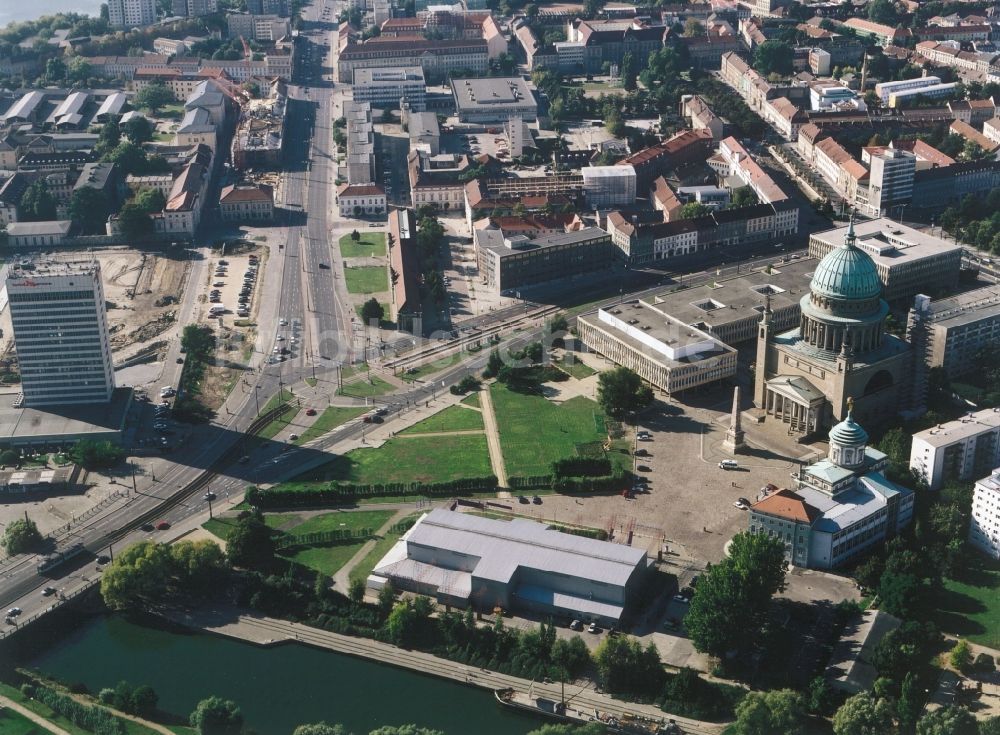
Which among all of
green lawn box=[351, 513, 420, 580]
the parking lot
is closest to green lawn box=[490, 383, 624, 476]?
green lawn box=[351, 513, 420, 580]

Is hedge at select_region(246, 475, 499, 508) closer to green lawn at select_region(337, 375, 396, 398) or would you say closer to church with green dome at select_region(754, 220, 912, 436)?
green lawn at select_region(337, 375, 396, 398)

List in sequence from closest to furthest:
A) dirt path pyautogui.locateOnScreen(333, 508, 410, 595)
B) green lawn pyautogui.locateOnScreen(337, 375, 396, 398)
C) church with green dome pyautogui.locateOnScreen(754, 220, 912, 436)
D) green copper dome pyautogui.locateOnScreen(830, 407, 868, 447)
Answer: dirt path pyautogui.locateOnScreen(333, 508, 410, 595), green copper dome pyautogui.locateOnScreen(830, 407, 868, 447), church with green dome pyautogui.locateOnScreen(754, 220, 912, 436), green lawn pyautogui.locateOnScreen(337, 375, 396, 398)

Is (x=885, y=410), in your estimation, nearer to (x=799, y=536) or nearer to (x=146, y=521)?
(x=799, y=536)

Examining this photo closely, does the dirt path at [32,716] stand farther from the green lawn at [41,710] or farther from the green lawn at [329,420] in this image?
the green lawn at [329,420]

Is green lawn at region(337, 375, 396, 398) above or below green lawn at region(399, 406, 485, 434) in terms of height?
above

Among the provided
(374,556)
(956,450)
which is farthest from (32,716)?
(956,450)

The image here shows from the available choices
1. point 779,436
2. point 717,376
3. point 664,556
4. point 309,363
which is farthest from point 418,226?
point 664,556

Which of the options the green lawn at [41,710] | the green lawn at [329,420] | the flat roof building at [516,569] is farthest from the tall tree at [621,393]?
the green lawn at [41,710]
